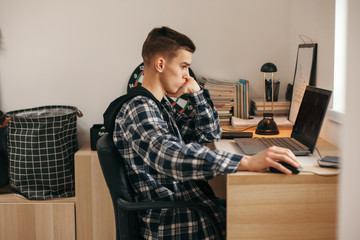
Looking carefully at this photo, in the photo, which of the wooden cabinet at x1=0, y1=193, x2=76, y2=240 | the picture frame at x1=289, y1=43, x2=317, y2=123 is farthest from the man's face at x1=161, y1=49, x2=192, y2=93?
the wooden cabinet at x1=0, y1=193, x2=76, y2=240

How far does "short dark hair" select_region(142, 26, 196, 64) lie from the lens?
1.70 metres

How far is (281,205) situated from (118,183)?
1.88 ft

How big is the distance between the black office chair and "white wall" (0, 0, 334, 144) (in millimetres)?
1252

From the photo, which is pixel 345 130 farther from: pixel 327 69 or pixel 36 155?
pixel 36 155

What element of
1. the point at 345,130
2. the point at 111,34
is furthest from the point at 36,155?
the point at 345,130

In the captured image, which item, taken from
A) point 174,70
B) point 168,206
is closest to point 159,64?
point 174,70

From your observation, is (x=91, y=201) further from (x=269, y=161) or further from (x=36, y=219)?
(x=269, y=161)

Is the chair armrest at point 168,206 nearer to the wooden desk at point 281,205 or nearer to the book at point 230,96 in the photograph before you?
the wooden desk at point 281,205

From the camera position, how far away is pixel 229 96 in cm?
256

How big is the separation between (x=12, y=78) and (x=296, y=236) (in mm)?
2084

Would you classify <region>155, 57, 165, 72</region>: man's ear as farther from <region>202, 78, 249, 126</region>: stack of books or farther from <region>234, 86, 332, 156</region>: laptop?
<region>202, 78, 249, 126</region>: stack of books

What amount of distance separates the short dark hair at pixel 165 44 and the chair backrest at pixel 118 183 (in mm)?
427

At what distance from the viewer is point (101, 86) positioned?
2.71 meters

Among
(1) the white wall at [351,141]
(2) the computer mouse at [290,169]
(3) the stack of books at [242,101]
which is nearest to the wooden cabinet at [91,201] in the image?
(3) the stack of books at [242,101]
